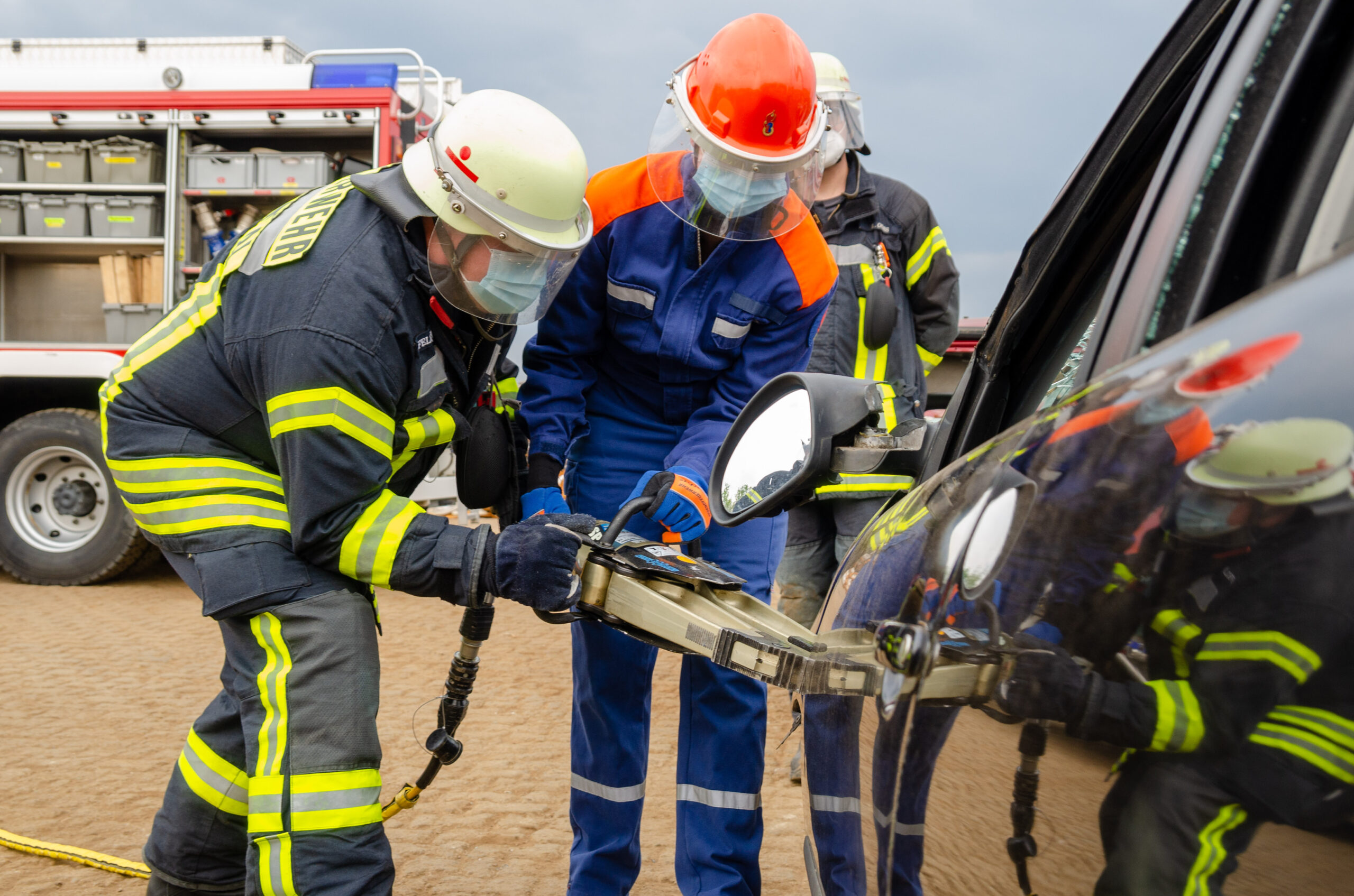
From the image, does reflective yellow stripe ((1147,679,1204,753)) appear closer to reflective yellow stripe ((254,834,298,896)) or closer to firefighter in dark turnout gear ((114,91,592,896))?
firefighter in dark turnout gear ((114,91,592,896))

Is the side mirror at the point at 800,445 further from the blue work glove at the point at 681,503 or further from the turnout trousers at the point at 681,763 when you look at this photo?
the turnout trousers at the point at 681,763

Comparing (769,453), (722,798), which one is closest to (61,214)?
(722,798)

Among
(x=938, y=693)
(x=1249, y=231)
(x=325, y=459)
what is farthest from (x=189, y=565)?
(x=1249, y=231)

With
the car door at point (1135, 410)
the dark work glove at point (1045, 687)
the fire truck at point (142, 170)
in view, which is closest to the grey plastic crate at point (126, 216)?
the fire truck at point (142, 170)

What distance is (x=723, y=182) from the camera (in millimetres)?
2305

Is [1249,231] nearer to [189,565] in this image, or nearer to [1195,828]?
[1195,828]

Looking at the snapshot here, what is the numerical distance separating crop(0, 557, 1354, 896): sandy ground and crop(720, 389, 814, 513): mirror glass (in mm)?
550

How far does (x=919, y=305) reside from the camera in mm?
3789

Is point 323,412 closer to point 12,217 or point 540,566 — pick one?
point 540,566

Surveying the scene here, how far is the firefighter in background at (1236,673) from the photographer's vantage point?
596 mm

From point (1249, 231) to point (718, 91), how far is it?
60.4 inches

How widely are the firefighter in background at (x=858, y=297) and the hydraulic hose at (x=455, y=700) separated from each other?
1348 millimetres

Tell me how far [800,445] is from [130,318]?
6.35 metres

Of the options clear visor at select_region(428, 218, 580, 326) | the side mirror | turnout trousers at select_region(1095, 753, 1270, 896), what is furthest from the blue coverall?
turnout trousers at select_region(1095, 753, 1270, 896)
